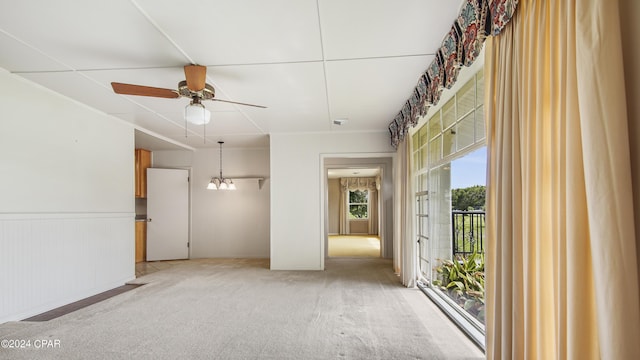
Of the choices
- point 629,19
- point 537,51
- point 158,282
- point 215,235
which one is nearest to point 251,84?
point 537,51

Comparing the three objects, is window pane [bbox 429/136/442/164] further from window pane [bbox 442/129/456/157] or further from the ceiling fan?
the ceiling fan

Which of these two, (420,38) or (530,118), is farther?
(420,38)

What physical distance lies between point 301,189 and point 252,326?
9.36ft

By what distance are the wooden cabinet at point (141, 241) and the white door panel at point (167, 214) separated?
11cm

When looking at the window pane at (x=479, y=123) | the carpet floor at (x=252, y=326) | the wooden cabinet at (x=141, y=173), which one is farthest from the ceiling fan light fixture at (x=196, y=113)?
the wooden cabinet at (x=141, y=173)

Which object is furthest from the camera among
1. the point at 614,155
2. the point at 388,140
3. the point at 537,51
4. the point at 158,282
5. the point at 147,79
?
the point at 388,140

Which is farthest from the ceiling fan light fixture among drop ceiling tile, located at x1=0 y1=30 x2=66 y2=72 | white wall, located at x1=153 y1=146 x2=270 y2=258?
white wall, located at x1=153 y1=146 x2=270 y2=258

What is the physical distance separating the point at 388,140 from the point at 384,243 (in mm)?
2527

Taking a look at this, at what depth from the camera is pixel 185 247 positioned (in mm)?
6652

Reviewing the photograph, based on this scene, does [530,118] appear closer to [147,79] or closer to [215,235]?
[147,79]

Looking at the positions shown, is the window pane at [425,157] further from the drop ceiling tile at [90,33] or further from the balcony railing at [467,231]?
Answer: the drop ceiling tile at [90,33]

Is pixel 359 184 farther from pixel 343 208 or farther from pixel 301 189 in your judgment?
pixel 301 189

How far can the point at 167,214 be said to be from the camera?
255 inches

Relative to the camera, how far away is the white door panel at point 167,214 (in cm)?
638
